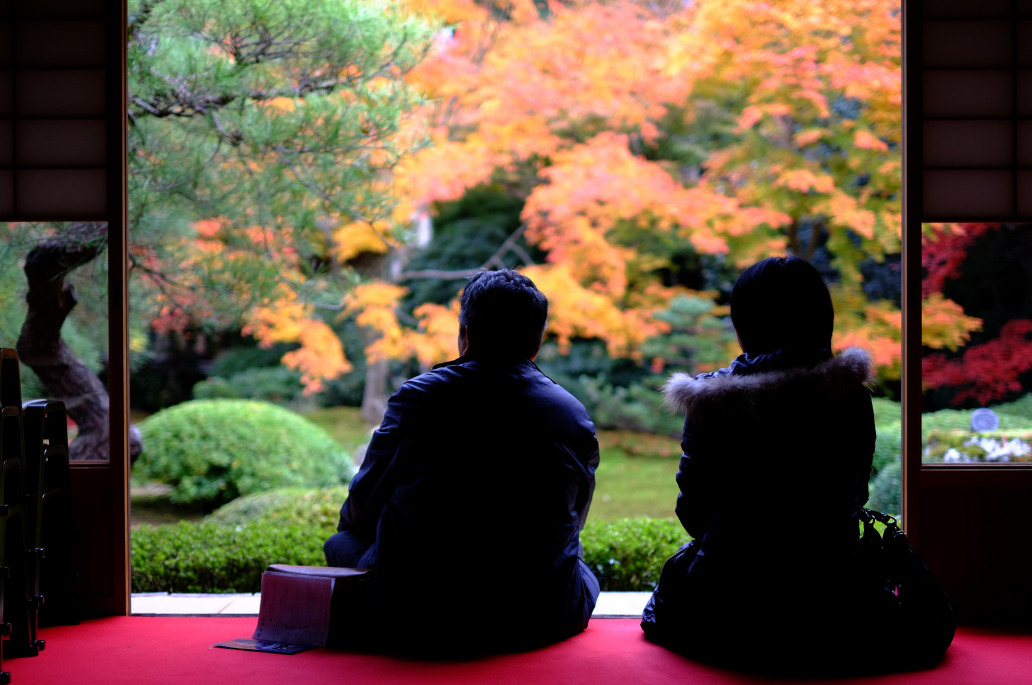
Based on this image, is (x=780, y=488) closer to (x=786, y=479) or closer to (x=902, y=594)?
(x=786, y=479)

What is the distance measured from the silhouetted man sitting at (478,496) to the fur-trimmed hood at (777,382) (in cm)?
37

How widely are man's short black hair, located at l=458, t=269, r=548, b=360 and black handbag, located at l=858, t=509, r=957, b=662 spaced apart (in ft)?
3.43

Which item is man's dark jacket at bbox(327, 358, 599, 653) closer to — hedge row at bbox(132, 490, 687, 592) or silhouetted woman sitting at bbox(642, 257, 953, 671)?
silhouetted woman sitting at bbox(642, 257, 953, 671)

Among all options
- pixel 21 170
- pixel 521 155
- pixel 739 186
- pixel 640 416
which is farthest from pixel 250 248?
pixel 640 416

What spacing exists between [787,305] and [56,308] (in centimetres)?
318

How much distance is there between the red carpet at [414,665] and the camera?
2.22 m

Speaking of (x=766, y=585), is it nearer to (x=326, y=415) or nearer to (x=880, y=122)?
(x=880, y=122)

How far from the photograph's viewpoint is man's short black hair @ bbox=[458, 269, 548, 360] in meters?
2.40

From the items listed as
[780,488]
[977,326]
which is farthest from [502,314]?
[977,326]

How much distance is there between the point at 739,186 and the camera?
7.00 m

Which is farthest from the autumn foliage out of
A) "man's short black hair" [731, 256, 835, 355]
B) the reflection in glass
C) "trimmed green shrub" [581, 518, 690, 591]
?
"man's short black hair" [731, 256, 835, 355]

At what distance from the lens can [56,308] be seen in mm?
3809

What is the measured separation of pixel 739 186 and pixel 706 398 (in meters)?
5.18

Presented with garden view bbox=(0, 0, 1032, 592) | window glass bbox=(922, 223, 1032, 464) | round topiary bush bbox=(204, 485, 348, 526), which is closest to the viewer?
garden view bbox=(0, 0, 1032, 592)
